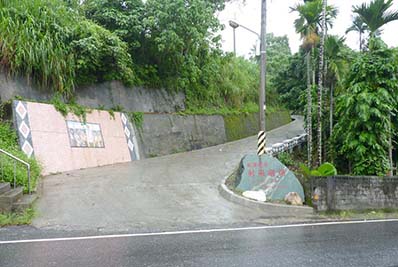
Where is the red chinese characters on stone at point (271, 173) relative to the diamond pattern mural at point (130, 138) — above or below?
below

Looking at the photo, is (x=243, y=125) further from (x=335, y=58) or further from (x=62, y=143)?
(x=62, y=143)

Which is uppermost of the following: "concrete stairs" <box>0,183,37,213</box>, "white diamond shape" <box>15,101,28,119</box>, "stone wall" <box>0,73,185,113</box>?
"stone wall" <box>0,73,185,113</box>

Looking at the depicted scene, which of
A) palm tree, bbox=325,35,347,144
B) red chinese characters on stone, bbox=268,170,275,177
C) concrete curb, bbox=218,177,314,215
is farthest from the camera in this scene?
palm tree, bbox=325,35,347,144

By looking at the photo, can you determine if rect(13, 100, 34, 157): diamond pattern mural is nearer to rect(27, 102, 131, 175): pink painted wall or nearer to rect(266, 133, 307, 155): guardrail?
rect(27, 102, 131, 175): pink painted wall

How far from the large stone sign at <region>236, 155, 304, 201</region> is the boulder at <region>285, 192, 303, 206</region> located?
0.64 feet

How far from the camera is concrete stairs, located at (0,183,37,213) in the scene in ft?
23.7

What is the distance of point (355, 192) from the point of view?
10.3 meters

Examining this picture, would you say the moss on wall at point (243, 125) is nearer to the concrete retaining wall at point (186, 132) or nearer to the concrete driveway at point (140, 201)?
the concrete retaining wall at point (186, 132)

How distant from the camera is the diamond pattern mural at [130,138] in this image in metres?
15.7

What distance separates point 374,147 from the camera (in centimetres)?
1161

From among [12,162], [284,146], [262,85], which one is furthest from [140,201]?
[284,146]

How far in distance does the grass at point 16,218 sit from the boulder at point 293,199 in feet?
21.0

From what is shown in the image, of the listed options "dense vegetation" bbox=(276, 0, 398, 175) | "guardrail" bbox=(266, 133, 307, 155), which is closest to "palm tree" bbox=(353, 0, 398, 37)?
"dense vegetation" bbox=(276, 0, 398, 175)

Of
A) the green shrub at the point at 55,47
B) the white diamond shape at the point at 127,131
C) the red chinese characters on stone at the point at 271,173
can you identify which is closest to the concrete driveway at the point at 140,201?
the red chinese characters on stone at the point at 271,173
